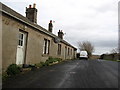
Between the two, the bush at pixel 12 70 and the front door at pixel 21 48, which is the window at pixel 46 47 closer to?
the front door at pixel 21 48

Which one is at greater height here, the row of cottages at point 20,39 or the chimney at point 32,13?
the chimney at point 32,13

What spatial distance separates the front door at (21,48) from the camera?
12.5m

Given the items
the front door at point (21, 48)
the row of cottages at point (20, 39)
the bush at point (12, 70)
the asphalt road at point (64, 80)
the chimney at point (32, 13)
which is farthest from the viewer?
the chimney at point (32, 13)

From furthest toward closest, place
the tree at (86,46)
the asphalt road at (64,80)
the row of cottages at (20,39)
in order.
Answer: the tree at (86,46) < the row of cottages at (20,39) < the asphalt road at (64,80)

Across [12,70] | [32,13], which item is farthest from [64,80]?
[32,13]

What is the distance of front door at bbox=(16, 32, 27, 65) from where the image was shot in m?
12.5

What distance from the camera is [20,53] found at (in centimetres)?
1280

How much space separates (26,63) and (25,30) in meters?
2.59

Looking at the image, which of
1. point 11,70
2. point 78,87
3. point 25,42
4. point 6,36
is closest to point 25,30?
point 25,42

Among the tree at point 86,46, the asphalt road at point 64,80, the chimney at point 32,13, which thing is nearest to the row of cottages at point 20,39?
the chimney at point 32,13

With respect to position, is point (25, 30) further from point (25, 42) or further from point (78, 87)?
point (78, 87)

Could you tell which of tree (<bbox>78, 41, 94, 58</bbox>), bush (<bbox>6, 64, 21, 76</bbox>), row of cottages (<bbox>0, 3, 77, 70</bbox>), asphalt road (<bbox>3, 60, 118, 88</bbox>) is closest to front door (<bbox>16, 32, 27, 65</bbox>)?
row of cottages (<bbox>0, 3, 77, 70</bbox>)

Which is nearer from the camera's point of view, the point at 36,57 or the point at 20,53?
the point at 20,53

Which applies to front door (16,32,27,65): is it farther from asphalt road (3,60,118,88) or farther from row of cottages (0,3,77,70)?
asphalt road (3,60,118,88)
